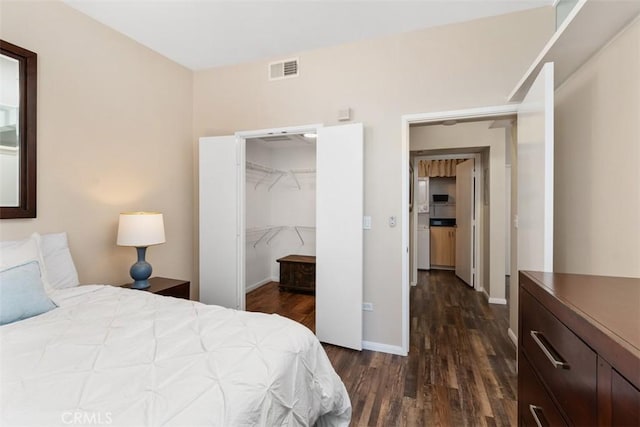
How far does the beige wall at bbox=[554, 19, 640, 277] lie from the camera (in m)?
1.35

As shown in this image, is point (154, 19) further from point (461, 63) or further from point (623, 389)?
point (623, 389)

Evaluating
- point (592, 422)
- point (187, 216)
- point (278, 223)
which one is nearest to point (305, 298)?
point (278, 223)

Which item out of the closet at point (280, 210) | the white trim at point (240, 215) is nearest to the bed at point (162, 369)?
the white trim at point (240, 215)

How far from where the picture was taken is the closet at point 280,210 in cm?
453

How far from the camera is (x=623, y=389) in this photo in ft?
1.97

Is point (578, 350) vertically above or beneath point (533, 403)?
above

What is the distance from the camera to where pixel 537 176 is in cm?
169

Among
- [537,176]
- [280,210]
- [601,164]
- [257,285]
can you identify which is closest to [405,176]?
[537,176]

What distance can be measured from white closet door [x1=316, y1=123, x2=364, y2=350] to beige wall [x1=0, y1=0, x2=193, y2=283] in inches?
64.8

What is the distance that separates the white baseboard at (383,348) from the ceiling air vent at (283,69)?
106 inches

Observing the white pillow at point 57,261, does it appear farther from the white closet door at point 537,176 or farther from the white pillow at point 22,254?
the white closet door at point 537,176

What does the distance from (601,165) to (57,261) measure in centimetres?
338

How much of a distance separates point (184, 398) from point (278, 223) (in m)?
4.20

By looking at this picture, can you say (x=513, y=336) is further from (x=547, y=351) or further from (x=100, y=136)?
(x=100, y=136)
